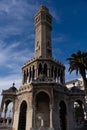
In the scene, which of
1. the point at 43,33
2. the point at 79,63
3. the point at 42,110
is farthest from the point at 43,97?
the point at 43,33

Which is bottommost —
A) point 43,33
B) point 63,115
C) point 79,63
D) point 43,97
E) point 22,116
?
point 22,116

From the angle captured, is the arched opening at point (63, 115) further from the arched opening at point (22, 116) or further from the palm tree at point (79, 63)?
the palm tree at point (79, 63)

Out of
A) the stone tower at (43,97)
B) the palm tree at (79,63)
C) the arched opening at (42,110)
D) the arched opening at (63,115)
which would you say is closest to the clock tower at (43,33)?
the stone tower at (43,97)

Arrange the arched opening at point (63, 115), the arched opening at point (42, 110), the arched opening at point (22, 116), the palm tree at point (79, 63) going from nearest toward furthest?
the palm tree at point (79, 63), the arched opening at point (42, 110), the arched opening at point (22, 116), the arched opening at point (63, 115)

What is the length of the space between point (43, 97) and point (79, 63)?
13.2 m

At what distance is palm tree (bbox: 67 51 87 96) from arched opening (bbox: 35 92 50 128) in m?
10.3

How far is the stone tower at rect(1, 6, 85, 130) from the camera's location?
1606 inches

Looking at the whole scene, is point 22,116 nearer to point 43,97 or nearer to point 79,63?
point 43,97

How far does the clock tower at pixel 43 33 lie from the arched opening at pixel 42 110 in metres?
12.9

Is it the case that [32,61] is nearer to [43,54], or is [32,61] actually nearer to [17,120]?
[43,54]

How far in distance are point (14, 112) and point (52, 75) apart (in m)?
12.8

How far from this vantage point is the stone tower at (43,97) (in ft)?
134

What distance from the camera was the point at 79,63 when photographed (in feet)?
114

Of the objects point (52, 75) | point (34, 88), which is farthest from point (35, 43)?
point (34, 88)
